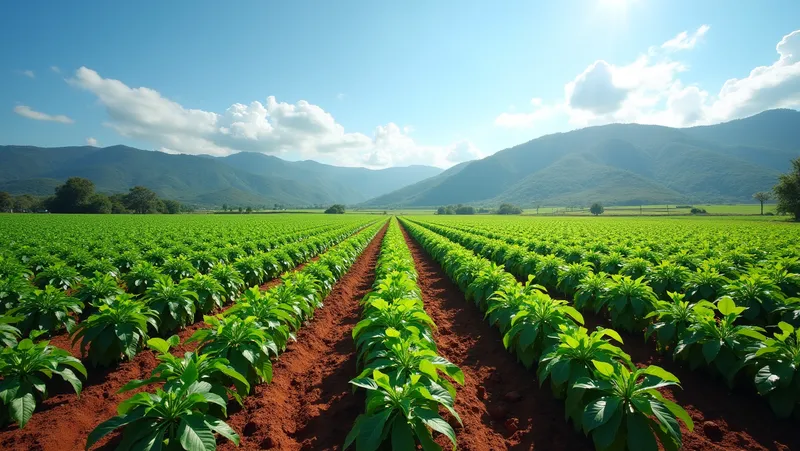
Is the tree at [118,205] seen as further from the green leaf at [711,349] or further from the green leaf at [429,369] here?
the green leaf at [711,349]

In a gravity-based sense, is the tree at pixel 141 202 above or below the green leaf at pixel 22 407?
above

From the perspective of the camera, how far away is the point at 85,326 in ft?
17.0

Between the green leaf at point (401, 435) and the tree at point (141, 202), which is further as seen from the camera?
the tree at point (141, 202)

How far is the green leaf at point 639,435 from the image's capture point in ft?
9.84

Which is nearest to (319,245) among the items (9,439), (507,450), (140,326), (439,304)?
(439,304)

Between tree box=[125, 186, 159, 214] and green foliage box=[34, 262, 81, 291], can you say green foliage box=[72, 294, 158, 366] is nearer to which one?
green foliage box=[34, 262, 81, 291]

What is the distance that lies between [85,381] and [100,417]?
1284 mm

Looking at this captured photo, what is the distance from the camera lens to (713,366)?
512cm

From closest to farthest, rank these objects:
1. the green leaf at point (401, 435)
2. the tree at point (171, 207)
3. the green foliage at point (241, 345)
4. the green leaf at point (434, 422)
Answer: the green leaf at point (434, 422)
the green leaf at point (401, 435)
the green foliage at point (241, 345)
the tree at point (171, 207)

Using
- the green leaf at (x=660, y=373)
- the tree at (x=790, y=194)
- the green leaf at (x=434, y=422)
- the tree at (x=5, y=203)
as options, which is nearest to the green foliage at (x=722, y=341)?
the green leaf at (x=660, y=373)

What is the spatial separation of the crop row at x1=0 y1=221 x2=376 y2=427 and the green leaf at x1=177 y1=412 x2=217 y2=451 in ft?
7.88

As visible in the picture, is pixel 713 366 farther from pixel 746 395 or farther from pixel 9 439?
pixel 9 439

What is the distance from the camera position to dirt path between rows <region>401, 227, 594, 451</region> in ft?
13.3

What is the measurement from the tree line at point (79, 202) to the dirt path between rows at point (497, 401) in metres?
113
